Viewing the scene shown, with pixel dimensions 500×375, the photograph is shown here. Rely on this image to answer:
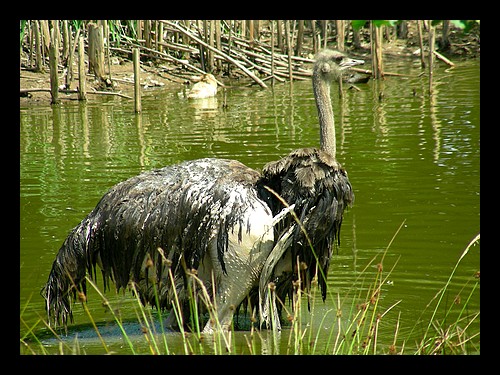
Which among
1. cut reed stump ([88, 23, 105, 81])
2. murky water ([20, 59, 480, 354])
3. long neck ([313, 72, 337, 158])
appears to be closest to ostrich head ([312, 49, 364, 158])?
long neck ([313, 72, 337, 158])

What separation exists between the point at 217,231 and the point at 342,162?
255 inches

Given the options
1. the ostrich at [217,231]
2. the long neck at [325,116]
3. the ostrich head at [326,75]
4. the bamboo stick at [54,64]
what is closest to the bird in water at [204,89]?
the bamboo stick at [54,64]

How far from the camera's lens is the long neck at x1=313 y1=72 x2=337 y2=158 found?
6.76 m

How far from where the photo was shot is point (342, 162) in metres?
12.5

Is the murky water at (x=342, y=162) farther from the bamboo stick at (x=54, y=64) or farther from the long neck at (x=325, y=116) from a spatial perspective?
the long neck at (x=325, y=116)

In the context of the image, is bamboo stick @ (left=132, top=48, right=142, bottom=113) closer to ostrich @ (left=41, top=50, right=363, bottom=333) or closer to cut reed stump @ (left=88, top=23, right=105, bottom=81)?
cut reed stump @ (left=88, top=23, right=105, bottom=81)

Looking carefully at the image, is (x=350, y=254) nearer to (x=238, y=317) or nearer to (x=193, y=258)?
(x=238, y=317)

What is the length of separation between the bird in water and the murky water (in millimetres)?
321

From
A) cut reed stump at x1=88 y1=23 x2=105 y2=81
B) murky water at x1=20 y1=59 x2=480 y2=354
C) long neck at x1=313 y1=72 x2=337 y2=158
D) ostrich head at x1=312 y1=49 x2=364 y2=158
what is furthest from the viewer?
cut reed stump at x1=88 y1=23 x2=105 y2=81

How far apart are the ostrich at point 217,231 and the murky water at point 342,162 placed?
1.18 feet

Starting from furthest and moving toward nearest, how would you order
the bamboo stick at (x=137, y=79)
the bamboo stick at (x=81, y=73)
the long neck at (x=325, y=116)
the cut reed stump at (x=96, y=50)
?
the cut reed stump at (x=96, y=50)
the bamboo stick at (x=81, y=73)
the bamboo stick at (x=137, y=79)
the long neck at (x=325, y=116)

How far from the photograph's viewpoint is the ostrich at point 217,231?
20.2 feet

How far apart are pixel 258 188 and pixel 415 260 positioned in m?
2.47

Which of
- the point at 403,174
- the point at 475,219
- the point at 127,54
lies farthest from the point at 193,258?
the point at 127,54
